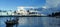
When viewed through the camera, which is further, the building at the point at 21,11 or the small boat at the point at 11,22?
the small boat at the point at 11,22

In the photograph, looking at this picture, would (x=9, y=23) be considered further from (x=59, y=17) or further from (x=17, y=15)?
(x=59, y=17)

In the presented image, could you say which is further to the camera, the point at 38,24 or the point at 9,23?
the point at 38,24

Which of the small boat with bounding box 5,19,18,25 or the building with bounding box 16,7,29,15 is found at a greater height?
the building with bounding box 16,7,29,15

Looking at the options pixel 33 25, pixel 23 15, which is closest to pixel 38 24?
pixel 33 25

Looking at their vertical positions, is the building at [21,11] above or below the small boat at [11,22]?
above

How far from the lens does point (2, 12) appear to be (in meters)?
3.27

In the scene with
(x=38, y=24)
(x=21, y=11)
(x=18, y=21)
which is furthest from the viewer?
(x=38, y=24)

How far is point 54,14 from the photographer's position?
3.30 metres

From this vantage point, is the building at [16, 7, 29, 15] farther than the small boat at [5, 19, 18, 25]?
No

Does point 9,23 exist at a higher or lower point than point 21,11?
lower

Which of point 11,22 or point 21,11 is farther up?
point 21,11

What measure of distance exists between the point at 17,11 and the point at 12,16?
140 mm

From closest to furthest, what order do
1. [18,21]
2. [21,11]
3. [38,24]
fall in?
[21,11], [18,21], [38,24]

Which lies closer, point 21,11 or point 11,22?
point 21,11
